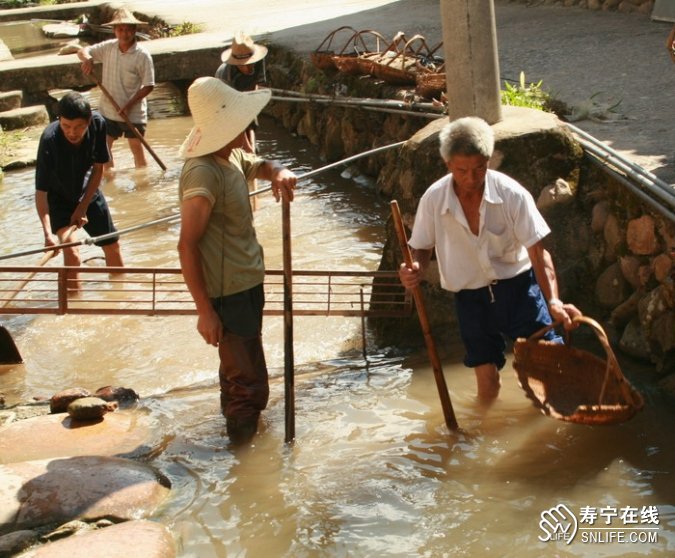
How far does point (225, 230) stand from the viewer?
4598 millimetres

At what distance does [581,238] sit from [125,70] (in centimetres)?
599

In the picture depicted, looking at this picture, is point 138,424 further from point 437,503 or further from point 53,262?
point 53,262

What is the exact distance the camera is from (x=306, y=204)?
9.77 m

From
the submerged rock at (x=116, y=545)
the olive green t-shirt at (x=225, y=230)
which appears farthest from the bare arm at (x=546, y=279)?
the submerged rock at (x=116, y=545)

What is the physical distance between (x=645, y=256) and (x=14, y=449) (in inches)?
136

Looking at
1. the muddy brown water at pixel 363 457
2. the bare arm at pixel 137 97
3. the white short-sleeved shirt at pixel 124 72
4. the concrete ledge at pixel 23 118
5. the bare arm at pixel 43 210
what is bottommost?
the muddy brown water at pixel 363 457

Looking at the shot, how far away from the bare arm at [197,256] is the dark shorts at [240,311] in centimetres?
9

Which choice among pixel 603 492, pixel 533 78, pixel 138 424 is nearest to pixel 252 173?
pixel 138 424

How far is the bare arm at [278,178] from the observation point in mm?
4656

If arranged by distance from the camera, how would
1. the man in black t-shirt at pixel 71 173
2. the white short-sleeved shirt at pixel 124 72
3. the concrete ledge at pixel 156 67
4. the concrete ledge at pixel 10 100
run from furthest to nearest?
the concrete ledge at pixel 156 67 → the concrete ledge at pixel 10 100 → the white short-sleeved shirt at pixel 124 72 → the man in black t-shirt at pixel 71 173

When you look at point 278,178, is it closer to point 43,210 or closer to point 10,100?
point 43,210

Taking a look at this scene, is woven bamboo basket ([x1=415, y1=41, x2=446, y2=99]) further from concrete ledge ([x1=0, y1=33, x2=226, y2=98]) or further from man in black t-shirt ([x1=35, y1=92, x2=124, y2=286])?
concrete ledge ([x1=0, y1=33, x2=226, y2=98])

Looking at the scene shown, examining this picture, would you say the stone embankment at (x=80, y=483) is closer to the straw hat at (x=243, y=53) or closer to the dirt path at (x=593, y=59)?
the dirt path at (x=593, y=59)

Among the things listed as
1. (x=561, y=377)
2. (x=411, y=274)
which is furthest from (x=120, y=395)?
(x=561, y=377)
